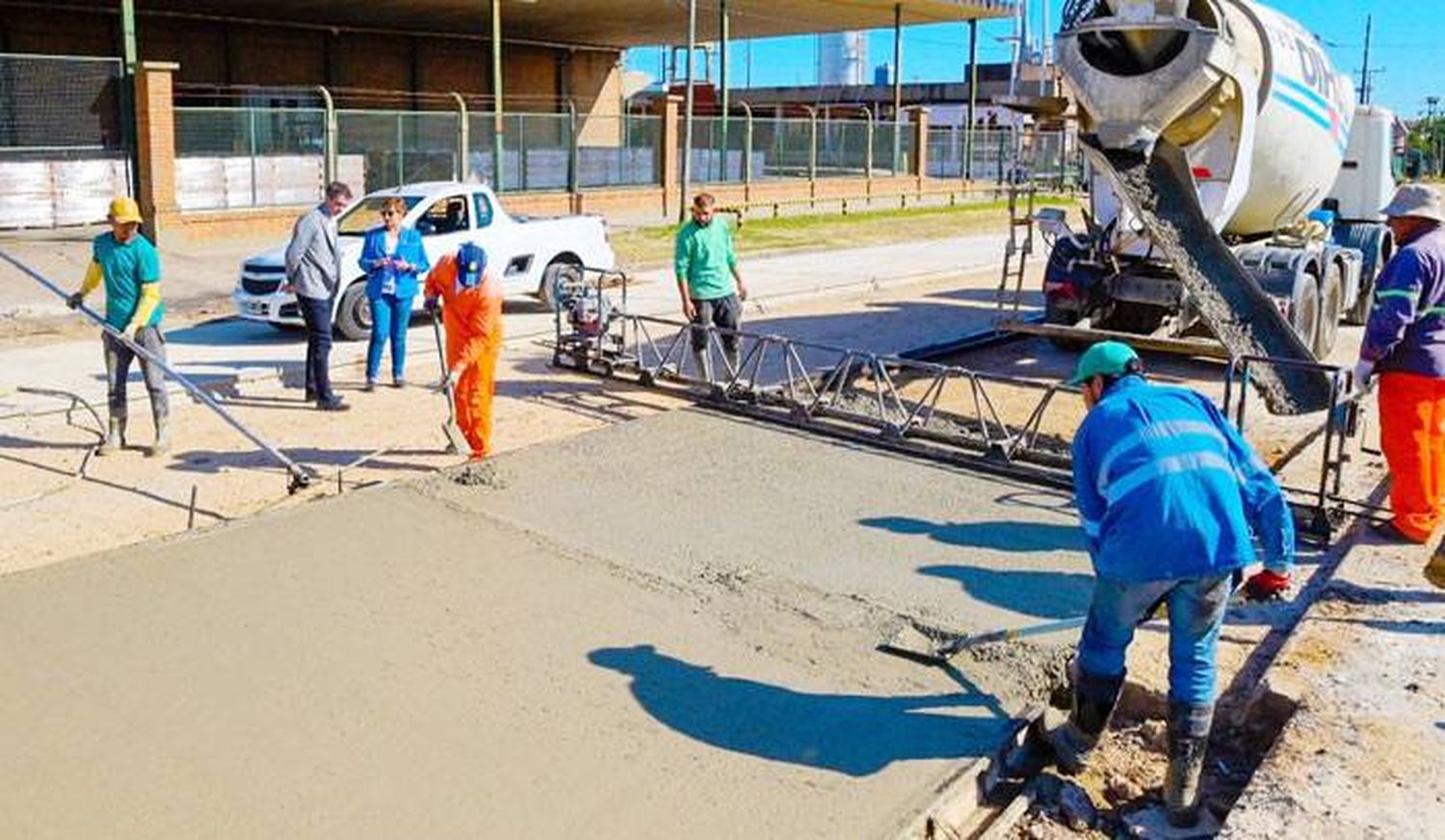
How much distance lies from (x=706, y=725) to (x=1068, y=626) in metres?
1.64

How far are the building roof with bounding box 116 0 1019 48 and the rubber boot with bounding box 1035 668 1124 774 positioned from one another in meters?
29.8

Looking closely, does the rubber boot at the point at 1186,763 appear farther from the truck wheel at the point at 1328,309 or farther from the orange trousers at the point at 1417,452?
the truck wheel at the point at 1328,309

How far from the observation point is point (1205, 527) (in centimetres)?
446

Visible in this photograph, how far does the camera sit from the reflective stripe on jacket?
4453 mm

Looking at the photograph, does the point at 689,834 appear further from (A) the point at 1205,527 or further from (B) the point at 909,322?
(B) the point at 909,322

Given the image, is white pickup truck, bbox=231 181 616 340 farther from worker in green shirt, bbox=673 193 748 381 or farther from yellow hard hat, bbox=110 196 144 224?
yellow hard hat, bbox=110 196 144 224

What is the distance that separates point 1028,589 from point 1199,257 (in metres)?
4.92

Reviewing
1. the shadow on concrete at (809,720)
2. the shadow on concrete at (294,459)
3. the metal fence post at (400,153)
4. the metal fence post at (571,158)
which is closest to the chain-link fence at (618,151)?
the metal fence post at (571,158)

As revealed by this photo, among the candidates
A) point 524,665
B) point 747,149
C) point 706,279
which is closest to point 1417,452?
point 524,665

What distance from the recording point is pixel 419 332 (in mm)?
14367

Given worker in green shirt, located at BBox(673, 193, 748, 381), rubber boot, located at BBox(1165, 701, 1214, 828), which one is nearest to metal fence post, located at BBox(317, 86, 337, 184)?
worker in green shirt, located at BBox(673, 193, 748, 381)

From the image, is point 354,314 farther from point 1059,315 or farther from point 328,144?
point 328,144

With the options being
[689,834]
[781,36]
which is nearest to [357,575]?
[689,834]

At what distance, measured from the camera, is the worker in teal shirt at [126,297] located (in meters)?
8.63
